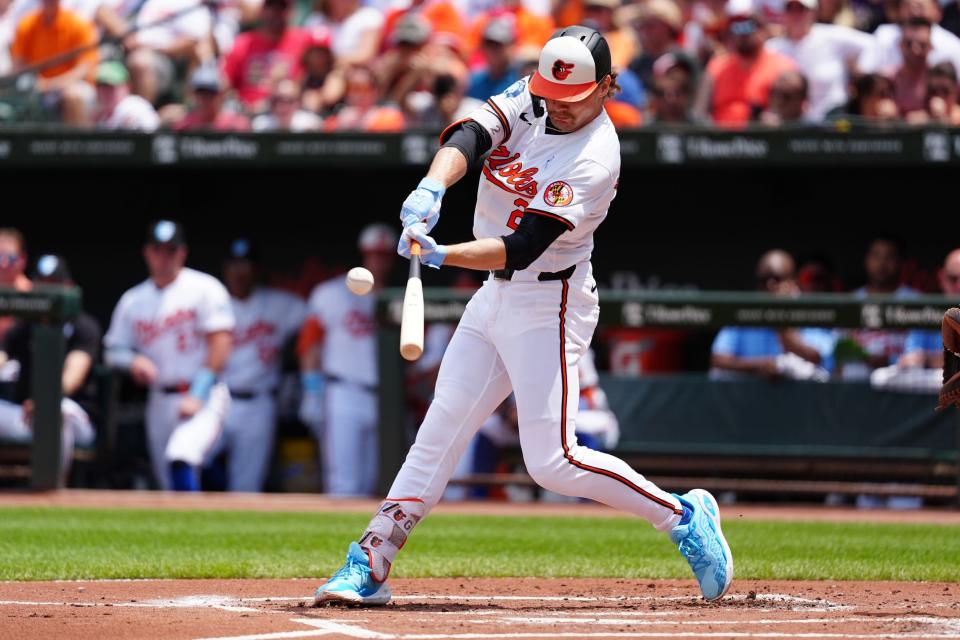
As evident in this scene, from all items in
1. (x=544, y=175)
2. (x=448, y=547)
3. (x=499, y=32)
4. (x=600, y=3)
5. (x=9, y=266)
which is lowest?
(x=448, y=547)

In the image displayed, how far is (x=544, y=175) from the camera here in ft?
14.1

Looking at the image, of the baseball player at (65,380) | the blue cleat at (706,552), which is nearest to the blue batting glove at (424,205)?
the blue cleat at (706,552)

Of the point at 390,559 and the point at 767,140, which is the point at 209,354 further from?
the point at 390,559

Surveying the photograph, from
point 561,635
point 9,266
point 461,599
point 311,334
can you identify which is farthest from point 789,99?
point 561,635

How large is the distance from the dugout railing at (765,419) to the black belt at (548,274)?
4.47 metres

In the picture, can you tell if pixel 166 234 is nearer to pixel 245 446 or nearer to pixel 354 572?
pixel 245 446

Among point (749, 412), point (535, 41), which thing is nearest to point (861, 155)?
point (749, 412)

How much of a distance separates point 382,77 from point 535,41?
1.08 meters

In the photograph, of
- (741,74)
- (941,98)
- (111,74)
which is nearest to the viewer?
(941,98)

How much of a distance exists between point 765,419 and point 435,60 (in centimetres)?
326

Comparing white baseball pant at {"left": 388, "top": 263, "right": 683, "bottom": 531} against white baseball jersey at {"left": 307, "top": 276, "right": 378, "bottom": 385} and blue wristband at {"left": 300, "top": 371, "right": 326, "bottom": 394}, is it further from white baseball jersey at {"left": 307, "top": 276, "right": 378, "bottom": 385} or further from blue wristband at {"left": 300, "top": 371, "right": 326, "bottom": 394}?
blue wristband at {"left": 300, "top": 371, "right": 326, "bottom": 394}

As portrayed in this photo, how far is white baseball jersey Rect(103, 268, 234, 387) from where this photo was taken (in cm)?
955

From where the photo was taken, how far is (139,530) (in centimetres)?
715

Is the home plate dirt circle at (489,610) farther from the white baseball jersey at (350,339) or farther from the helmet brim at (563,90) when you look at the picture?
the white baseball jersey at (350,339)
